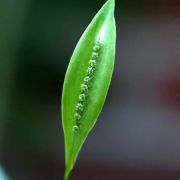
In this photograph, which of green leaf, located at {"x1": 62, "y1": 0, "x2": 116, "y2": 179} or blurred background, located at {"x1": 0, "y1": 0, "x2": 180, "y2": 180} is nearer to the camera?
green leaf, located at {"x1": 62, "y1": 0, "x2": 116, "y2": 179}

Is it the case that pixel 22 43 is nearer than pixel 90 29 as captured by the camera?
No

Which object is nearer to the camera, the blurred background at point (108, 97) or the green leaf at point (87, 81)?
the green leaf at point (87, 81)

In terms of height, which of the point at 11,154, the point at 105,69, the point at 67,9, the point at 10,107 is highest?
the point at 67,9

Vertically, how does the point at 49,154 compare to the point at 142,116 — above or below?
below

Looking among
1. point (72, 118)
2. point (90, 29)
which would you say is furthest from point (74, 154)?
point (90, 29)

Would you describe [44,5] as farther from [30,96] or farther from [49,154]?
[49,154]
